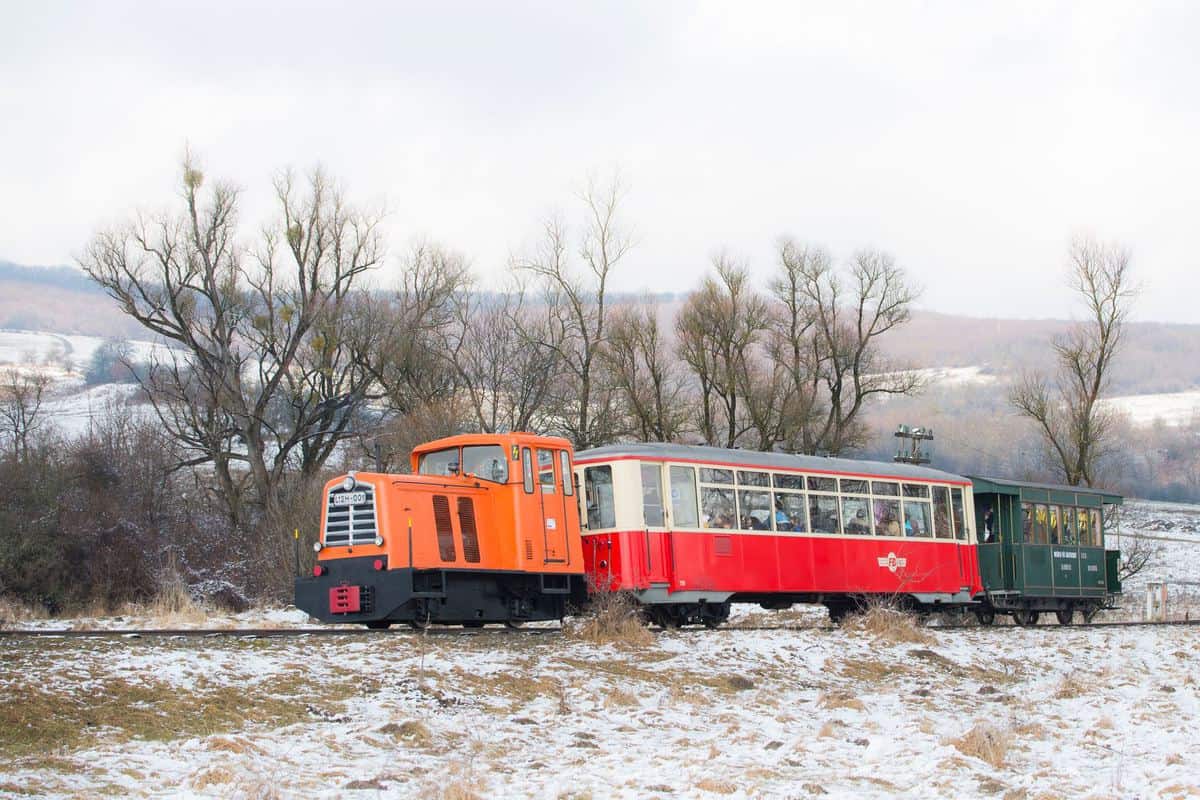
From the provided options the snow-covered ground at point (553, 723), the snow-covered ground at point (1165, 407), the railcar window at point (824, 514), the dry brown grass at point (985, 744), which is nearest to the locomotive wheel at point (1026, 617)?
the railcar window at point (824, 514)

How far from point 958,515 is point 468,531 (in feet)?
38.1

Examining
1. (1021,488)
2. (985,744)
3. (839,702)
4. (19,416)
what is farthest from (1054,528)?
(19,416)

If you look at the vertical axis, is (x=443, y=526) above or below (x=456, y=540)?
above

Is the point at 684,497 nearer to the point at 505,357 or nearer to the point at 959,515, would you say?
the point at 959,515

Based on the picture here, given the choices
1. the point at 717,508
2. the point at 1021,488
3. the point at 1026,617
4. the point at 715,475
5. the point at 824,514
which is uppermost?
the point at 715,475

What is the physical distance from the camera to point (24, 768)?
28.5ft

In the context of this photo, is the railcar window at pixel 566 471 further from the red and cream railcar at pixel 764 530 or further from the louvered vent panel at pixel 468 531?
the louvered vent panel at pixel 468 531

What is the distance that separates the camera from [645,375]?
143ft

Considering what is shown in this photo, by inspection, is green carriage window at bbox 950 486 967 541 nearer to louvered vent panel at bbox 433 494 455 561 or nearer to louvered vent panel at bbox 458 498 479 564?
louvered vent panel at bbox 458 498 479 564

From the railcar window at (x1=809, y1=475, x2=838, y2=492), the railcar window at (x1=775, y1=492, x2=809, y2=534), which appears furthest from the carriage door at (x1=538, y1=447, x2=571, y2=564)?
the railcar window at (x1=809, y1=475, x2=838, y2=492)

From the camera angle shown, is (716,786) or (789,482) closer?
(716,786)

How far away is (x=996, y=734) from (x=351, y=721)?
5.92m

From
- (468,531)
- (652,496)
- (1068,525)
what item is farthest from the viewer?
(1068,525)

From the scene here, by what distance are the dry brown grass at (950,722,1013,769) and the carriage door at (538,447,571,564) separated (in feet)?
25.4
